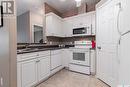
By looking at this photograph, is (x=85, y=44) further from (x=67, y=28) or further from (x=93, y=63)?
(x=67, y=28)

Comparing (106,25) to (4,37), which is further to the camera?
(106,25)

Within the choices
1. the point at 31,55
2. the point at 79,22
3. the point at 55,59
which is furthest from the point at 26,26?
the point at 79,22

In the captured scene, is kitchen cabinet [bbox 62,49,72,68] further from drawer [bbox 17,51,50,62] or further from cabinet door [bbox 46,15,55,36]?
drawer [bbox 17,51,50,62]

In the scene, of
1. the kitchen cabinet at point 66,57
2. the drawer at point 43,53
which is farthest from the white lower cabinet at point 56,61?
the drawer at point 43,53

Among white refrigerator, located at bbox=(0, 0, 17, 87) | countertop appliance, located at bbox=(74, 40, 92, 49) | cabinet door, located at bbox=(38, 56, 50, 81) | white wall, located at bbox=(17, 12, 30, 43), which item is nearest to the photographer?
white refrigerator, located at bbox=(0, 0, 17, 87)

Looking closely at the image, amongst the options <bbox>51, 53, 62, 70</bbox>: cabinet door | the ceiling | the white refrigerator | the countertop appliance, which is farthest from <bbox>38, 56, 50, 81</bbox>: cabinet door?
the ceiling

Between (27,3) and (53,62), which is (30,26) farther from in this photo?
(53,62)

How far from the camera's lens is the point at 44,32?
12.6 feet

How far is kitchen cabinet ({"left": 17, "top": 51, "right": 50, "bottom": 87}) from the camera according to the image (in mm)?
1875

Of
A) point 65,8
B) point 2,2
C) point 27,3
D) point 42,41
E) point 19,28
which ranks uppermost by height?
point 65,8

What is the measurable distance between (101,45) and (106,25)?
1.84 feet

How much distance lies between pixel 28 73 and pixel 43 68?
0.55 meters

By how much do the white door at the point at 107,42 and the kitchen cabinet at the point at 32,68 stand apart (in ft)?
5.02

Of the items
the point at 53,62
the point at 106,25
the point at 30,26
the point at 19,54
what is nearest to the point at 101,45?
the point at 106,25
